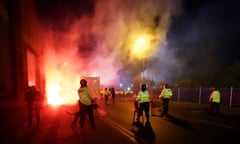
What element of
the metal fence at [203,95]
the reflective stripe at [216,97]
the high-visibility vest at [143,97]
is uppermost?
the high-visibility vest at [143,97]

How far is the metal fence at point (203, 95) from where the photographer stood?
14.7 metres

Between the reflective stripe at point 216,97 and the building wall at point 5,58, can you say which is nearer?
the building wall at point 5,58

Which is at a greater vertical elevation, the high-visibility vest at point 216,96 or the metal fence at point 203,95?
the high-visibility vest at point 216,96

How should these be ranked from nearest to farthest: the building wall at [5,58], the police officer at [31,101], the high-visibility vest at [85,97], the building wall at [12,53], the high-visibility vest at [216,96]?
the high-visibility vest at [85,97]
the police officer at [31,101]
the building wall at [5,58]
the building wall at [12,53]
the high-visibility vest at [216,96]

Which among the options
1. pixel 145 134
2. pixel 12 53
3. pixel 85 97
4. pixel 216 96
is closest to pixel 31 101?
pixel 85 97

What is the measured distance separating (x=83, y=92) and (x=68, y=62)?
31.2 meters

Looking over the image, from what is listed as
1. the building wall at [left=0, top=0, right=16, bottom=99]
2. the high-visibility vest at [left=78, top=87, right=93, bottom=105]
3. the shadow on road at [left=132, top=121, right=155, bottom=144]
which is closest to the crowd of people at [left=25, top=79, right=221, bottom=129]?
the high-visibility vest at [left=78, top=87, right=93, bottom=105]

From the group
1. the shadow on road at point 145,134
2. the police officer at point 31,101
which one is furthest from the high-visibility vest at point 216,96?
the police officer at point 31,101

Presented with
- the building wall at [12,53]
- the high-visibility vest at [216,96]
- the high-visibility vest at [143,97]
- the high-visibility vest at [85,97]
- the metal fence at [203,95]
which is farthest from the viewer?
the metal fence at [203,95]

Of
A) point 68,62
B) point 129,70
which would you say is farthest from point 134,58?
point 68,62

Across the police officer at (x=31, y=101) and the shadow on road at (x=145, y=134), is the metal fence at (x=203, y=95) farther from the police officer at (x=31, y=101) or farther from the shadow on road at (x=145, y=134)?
the police officer at (x=31, y=101)

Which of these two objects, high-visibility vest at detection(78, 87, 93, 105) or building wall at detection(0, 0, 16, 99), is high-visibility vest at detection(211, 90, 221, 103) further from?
building wall at detection(0, 0, 16, 99)

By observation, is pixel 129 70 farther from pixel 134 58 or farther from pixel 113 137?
pixel 113 137

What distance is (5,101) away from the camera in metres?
9.81
